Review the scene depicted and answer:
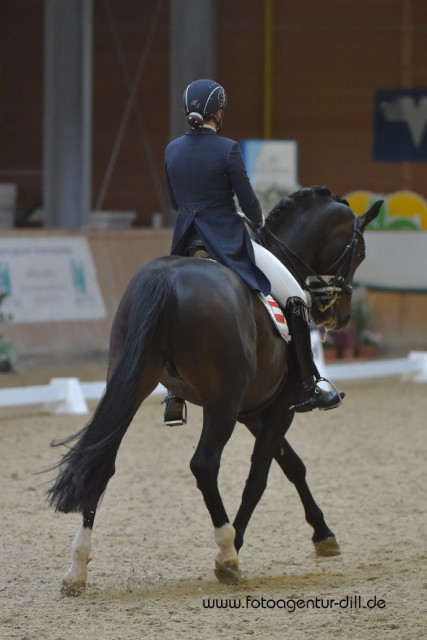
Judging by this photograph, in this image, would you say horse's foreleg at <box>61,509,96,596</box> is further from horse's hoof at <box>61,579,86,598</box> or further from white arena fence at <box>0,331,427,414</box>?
white arena fence at <box>0,331,427,414</box>

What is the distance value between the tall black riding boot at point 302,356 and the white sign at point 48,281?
22.5ft

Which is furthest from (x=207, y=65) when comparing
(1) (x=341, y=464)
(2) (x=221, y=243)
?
(2) (x=221, y=243)

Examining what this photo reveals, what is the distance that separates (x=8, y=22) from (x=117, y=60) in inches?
78.7

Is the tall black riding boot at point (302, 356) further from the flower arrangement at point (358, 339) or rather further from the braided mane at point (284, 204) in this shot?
the flower arrangement at point (358, 339)

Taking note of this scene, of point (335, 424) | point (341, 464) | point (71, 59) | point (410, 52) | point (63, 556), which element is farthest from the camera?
point (410, 52)

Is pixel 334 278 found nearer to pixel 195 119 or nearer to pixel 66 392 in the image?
pixel 195 119

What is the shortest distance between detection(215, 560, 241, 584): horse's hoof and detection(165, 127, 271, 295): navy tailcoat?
1164 millimetres

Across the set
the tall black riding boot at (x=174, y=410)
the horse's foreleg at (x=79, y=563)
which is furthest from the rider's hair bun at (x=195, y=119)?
the horse's foreleg at (x=79, y=563)

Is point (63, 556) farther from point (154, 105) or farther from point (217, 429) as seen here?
point (154, 105)

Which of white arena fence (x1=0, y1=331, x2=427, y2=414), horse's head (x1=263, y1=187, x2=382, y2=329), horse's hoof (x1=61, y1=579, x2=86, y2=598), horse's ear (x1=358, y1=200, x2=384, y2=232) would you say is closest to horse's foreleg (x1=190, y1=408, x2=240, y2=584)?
horse's hoof (x1=61, y1=579, x2=86, y2=598)

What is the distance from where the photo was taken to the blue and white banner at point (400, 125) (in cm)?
1706

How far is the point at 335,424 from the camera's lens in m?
9.78

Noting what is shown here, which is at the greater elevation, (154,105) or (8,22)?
(8,22)

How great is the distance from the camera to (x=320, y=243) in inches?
225
